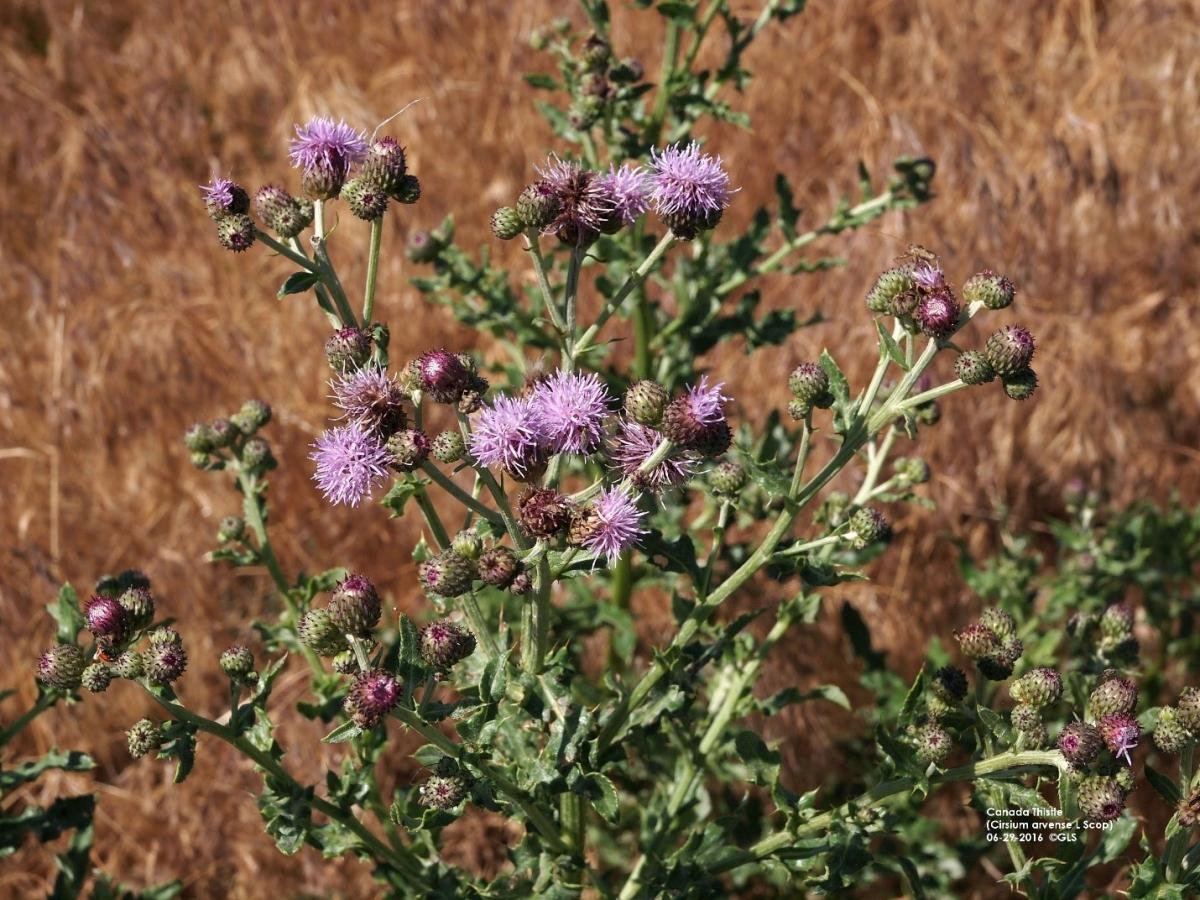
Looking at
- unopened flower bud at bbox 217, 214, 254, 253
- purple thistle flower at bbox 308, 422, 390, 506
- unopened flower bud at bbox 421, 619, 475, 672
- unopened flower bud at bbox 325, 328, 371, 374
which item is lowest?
unopened flower bud at bbox 421, 619, 475, 672

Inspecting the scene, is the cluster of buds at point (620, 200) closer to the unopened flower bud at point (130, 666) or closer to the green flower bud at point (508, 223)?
the green flower bud at point (508, 223)

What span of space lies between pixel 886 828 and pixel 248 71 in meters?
6.23

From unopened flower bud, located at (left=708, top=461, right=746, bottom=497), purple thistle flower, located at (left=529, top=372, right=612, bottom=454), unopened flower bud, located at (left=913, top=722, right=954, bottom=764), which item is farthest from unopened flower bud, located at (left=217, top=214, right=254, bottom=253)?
unopened flower bud, located at (left=913, top=722, right=954, bottom=764)

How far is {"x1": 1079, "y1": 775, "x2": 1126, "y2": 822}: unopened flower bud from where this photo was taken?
214cm

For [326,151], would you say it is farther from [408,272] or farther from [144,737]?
[408,272]

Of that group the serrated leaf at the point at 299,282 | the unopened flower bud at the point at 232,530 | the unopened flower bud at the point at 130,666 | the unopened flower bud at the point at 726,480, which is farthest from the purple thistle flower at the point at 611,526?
the unopened flower bud at the point at 232,530

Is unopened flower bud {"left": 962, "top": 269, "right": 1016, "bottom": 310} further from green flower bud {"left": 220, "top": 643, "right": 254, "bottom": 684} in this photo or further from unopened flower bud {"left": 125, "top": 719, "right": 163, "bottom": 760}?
unopened flower bud {"left": 125, "top": 719, "right": 163, "bottom": 760}

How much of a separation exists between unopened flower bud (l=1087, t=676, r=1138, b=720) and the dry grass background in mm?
A: 2054

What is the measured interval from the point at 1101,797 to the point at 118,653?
1.94 meters

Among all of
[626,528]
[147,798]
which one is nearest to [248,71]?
[147,798]

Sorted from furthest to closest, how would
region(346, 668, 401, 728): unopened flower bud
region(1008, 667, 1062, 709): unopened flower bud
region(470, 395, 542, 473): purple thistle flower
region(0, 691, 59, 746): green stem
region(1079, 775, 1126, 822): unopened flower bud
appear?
1. region(0, 691, 59, 746): green stem
2. region(1008, 667, 1062, 709): unopened flower bud
3. region(1079, 775, 1126, 822): unopened flower bud
4. region(470, 395, 542, 473): purple thistle flower
5. region(346, 668, 401, 728): unopened flower bud

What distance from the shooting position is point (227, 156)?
662cm

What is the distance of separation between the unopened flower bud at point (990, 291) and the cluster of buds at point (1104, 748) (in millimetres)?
800

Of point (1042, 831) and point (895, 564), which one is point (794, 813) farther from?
point (895, 564)
